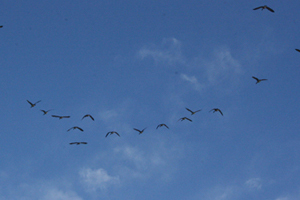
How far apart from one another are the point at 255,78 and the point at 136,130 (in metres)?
34.2

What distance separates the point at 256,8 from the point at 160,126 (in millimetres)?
40024

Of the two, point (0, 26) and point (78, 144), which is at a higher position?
point (0, 26)

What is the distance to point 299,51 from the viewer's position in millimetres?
68938

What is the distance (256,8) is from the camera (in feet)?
237

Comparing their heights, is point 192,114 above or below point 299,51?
above

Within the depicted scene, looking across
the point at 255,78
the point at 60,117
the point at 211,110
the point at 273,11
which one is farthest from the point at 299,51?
the point at 60,117

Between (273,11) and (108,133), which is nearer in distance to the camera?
(273,11)

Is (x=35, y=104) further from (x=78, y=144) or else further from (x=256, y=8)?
(x=256, y=8)

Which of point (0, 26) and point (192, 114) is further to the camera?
point (192, 114)

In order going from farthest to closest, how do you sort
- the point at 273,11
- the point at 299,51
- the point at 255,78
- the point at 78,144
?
the point at 78,144
the point at 255,78
the point at 273,11
the point at 299,51

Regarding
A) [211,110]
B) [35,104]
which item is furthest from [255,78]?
[35,104]

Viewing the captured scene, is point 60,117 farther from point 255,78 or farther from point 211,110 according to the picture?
point 255,78

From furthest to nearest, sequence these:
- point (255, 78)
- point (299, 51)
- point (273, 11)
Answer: point (255, 78), point (273, 11), point (299, 51)

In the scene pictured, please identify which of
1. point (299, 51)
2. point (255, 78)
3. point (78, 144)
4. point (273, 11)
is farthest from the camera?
point (78, 144)
